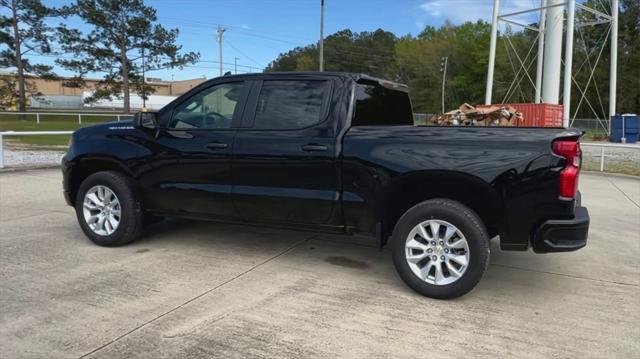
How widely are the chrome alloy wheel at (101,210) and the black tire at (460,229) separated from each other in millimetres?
3077

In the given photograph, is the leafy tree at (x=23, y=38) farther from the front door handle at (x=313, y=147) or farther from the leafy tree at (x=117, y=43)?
the front door handle at (x=313, y=147)

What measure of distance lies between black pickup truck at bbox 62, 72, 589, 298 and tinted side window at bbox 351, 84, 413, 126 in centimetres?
2

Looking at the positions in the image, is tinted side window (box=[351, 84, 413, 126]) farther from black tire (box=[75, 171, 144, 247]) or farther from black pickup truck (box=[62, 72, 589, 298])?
black tire (box=[75, 171, 144, 247])

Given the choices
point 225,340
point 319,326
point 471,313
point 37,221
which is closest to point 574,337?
point 471,313

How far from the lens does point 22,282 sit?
4.59 meters

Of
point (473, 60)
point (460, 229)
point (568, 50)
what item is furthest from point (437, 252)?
point (473, 60)

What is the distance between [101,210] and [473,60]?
79.7m

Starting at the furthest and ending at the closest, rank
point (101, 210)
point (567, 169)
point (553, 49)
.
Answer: point (553, 49)
point (101, 210)
point (567, 169)

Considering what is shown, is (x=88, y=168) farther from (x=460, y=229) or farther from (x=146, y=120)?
(x=460, y=229)

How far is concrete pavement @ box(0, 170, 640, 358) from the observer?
353 cm

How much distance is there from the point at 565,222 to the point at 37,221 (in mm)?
6280

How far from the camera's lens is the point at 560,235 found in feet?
13.5

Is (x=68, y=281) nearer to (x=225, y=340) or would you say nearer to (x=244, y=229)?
(x=225, y=340)

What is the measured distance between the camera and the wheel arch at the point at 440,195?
426 centimetres
